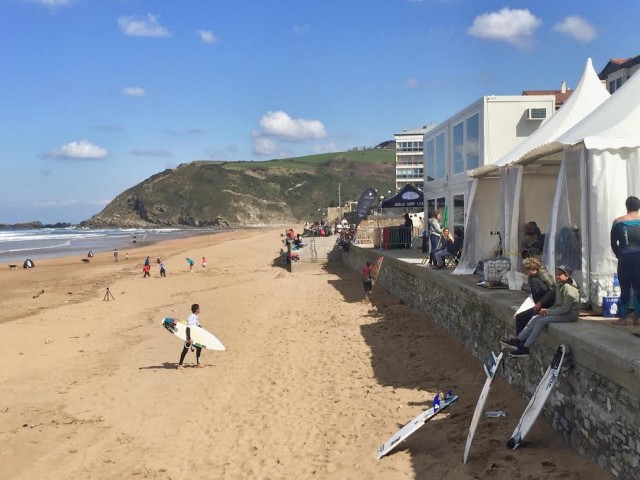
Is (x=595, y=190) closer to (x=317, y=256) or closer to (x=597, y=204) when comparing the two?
(x=597, y=204)

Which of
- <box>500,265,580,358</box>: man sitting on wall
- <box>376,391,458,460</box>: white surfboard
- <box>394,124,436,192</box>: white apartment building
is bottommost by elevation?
<box>376,391,458,460</box>: white surfboard

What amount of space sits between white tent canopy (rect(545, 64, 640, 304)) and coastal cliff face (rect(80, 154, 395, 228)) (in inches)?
5466

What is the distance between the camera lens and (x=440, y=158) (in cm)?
1988

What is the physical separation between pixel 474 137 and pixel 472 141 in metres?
0.18

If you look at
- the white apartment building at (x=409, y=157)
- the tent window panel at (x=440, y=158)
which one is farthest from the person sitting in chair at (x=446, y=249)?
the white apartment building at (x=409, y=157)

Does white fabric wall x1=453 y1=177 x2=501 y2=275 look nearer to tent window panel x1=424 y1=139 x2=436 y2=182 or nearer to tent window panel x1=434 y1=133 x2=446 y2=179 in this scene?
tent window panel x1=434 y1=133 x2=446 y2=179

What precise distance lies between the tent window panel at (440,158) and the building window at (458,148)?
1.15 meters

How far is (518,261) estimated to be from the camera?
32.4ft

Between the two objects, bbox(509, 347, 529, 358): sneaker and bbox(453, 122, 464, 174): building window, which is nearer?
bbox(509, 347, 529, 358): sneaker

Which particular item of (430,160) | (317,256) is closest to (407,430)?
(430,160)

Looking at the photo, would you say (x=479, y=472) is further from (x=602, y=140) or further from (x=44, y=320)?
(x=44, y=320)

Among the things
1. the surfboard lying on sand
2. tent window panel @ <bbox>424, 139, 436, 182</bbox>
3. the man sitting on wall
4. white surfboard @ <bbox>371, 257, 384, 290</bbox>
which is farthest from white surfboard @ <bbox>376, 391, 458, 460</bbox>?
tent window panel @ <bbox>424, 139, 436, 182</bbox>

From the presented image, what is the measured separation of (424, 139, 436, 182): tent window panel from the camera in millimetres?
20656

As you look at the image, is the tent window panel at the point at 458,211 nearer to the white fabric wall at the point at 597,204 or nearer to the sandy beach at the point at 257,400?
the sandy beach at the point at 257,400
